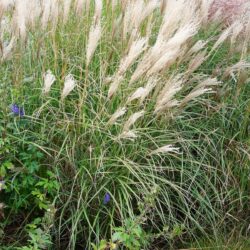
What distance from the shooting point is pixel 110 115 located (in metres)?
3.16

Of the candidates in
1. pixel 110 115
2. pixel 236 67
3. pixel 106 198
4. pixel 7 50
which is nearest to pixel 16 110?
pixel 7 50

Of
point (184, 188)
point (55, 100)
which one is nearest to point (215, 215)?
point (184, 188)

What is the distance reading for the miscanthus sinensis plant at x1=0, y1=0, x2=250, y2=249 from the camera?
3082 mm

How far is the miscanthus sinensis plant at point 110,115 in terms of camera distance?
10.1 ft

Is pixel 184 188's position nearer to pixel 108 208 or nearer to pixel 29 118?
pixel 108 208

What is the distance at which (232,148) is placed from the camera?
371cm

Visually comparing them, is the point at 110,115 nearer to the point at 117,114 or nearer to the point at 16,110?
the point at 117,114

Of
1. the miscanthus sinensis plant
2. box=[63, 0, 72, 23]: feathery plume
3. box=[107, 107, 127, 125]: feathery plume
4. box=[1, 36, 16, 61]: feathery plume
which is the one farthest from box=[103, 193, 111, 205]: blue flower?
box=[63, 0, 72, 23]: feathery plume

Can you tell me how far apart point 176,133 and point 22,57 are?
3.52 ft

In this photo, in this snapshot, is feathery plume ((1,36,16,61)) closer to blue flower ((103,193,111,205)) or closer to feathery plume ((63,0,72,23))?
feathery plume ((63,0,72,23))

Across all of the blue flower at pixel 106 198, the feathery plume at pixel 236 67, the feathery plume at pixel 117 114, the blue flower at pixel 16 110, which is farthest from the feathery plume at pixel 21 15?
the feathery plume at pixel 236 67

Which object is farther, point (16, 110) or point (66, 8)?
point (66, 8)

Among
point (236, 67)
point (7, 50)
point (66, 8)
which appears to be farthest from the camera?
point (236, 67)

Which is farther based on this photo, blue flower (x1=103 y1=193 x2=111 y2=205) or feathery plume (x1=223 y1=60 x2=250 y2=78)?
feathery plume (x1=223 y1=60 x2=250 y2=78)
